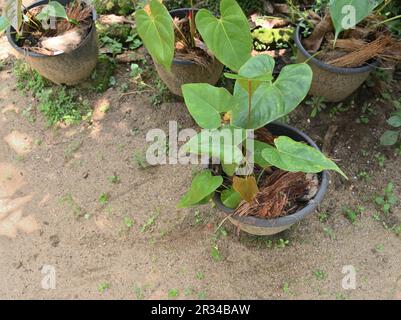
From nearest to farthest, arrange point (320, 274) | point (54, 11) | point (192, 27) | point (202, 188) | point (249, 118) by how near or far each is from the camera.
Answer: point (249, 118) < point (202, 188) < point (320, 274) < point (192, 27) < point (54, 11)

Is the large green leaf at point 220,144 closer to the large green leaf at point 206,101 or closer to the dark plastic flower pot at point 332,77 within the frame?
the large green leaf at point 206,101

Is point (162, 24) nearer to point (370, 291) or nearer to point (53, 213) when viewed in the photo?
point (53, 213)

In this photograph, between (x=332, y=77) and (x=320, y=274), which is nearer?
(x=320, y=274)

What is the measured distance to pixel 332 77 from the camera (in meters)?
1.85

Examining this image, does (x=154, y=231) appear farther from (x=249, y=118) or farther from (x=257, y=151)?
(x=249, y=118)

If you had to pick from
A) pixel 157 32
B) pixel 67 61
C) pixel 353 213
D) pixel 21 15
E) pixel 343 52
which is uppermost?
pixel 157 32

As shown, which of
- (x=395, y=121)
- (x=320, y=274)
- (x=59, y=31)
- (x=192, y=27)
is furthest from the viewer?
(x=59, y=31)

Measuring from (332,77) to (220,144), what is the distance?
0.88 meters

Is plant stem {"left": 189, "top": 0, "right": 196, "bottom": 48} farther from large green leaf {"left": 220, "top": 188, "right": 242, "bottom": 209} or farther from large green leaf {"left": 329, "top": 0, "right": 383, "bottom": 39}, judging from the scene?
large green leaf {"left": 220, "top": 188, "right": 242, "bottom": 209}

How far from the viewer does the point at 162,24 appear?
1.53m

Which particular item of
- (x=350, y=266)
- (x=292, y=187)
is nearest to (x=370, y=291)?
(x=350, y=266)

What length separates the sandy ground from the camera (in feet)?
5.55

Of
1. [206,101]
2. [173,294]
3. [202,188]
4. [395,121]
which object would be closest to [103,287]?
[173,294]
